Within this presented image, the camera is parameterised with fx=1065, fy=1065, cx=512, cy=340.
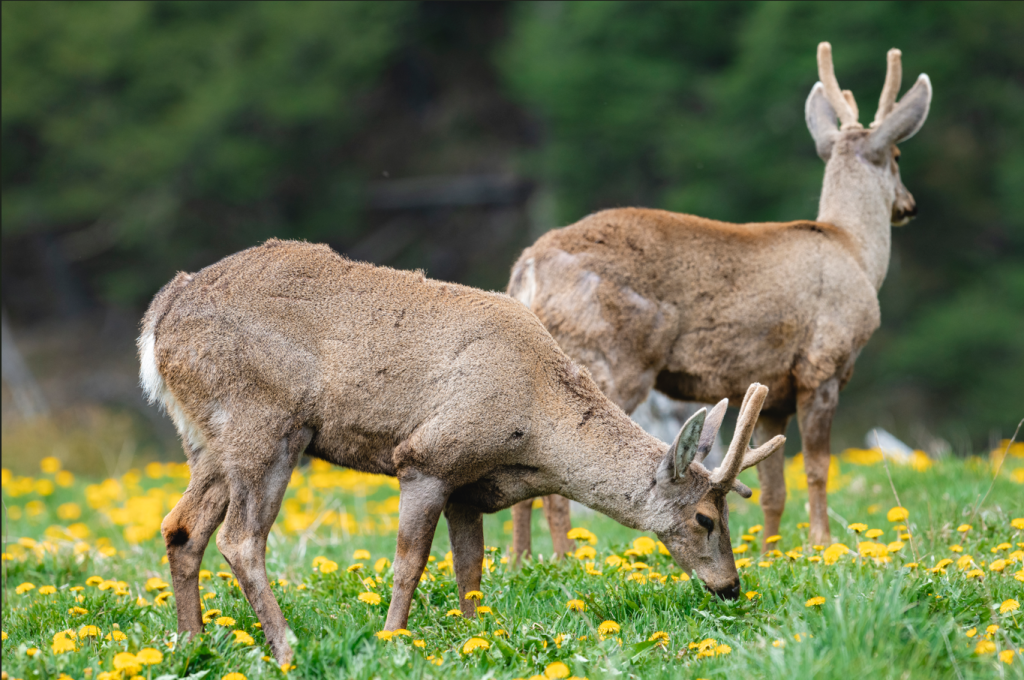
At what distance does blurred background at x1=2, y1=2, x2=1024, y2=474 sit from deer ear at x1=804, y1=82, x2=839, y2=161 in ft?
28.4

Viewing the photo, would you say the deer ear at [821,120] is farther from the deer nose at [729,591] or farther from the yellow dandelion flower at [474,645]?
the yellow dandelion flower at [474,645]

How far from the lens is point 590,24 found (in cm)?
1923

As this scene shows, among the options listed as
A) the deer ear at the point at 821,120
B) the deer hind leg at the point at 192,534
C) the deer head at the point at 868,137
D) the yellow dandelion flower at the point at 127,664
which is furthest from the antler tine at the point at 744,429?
the deer ear at the point at 821,120

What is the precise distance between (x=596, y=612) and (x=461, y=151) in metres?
20.8

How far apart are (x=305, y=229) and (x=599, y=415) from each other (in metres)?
17.0

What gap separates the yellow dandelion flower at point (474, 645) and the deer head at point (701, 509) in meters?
1.13

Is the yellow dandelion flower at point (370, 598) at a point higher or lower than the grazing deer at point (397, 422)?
lower

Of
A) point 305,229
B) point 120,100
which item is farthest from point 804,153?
point 120,100

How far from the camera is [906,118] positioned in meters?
7.37

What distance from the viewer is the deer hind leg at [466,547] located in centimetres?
515

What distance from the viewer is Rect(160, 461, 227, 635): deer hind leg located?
193 inches

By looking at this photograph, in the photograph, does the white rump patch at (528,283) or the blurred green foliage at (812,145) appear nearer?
the white rump patch at (528,283)

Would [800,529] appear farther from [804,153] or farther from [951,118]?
[951,118]

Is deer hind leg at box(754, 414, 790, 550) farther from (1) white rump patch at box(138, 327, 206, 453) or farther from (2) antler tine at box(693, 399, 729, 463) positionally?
(1) white rump patch at box(138, 327, 206, 453)
